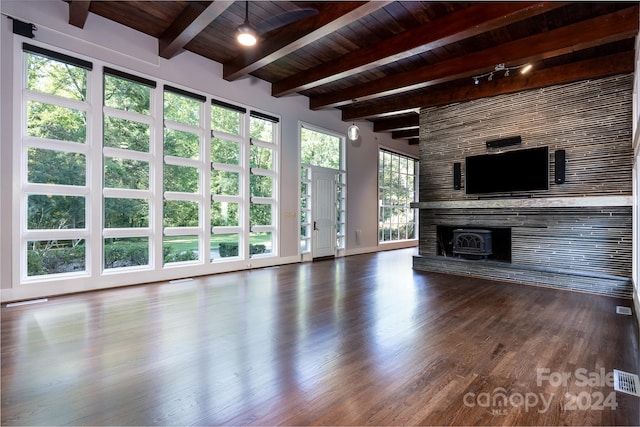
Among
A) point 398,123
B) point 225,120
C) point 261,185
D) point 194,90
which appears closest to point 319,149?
point 261,185

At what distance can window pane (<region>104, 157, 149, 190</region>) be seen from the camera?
4.75 metres

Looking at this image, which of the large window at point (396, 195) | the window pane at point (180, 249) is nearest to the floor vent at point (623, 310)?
the window pane at point (180, 249)

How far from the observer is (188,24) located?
13.9 feet

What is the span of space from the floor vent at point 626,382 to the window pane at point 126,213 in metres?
5.67

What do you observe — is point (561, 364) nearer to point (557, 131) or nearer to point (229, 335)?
point (229, 335)

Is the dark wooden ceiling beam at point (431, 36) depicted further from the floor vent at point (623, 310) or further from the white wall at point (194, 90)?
the floor vent at point (623, 310)

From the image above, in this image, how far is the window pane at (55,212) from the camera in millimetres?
4145

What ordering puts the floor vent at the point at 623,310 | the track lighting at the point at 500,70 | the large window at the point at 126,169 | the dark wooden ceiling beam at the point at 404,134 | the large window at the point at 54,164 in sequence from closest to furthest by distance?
the floor vent at the point at 623,310, the large window at the point at 54,164, the large window at the point at 126,169, the track lighting at the point at 500,70, the dark wooden ceiling beam at the point at 404,134

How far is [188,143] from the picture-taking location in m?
5.62

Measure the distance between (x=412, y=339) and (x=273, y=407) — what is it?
145 cm

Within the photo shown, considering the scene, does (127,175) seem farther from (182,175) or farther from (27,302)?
(27,302)

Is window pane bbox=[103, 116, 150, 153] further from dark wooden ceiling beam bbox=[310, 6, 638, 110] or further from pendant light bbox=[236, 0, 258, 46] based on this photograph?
dark wooden ceiling beam bbox=[310, 6, 638, 110]

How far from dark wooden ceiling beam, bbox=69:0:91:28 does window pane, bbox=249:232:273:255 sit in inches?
163

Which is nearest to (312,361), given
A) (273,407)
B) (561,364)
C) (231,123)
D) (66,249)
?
(273,407)
